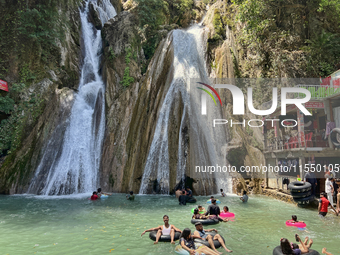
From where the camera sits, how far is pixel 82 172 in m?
22.1

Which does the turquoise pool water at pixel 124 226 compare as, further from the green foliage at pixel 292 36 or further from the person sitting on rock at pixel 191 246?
the green foliage at pixel 292 36

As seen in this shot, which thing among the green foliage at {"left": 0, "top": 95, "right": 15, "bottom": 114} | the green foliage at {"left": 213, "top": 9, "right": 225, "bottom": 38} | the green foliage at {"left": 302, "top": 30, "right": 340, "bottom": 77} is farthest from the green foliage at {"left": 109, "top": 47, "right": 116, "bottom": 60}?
the green foliage at {"left": 302, "top": 30, "right": 340, "bottom": 77}

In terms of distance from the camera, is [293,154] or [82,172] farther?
[82,172]

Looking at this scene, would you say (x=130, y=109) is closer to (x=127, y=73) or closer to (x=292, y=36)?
(x=127, y=73)

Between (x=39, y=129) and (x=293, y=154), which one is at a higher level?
(x=39, y=129)

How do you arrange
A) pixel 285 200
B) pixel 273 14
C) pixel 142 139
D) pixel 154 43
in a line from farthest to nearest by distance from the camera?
pixel 154 43, pixel 273 14, pixel 142 139, pixel 285 200

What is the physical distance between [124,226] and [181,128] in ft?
36.5

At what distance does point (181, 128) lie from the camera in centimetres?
2058

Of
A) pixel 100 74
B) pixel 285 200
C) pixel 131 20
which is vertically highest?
pixel 131 20

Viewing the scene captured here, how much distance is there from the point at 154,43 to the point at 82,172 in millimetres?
17061

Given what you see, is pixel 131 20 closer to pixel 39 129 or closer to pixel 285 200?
pixel 39 129

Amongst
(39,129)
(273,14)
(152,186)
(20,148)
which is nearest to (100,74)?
(39,129)

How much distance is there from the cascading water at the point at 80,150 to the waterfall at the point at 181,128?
5.84 metres

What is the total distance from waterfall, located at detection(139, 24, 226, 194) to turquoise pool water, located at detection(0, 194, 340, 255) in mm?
3552
